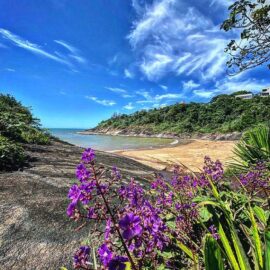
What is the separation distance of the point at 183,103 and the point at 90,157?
69454mm

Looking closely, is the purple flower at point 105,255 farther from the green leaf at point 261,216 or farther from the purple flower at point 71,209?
the green leaf at point 261,216

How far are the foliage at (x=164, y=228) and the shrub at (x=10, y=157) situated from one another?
2821 mm

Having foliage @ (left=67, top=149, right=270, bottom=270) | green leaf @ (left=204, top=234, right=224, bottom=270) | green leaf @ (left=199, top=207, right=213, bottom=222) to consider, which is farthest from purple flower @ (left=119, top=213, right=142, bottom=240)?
green leaf @ (left=199, top=207, right=213, bottom=222)

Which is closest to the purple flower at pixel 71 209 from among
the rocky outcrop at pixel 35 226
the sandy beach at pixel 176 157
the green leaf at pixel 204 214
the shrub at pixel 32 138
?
the green leaf at pixel 204 214

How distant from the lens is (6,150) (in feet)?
16.6

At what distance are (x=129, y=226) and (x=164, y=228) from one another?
70 centimetres

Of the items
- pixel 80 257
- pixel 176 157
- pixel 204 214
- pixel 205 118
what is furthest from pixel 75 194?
pixel 205 118

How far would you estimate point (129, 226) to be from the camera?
1001 mm

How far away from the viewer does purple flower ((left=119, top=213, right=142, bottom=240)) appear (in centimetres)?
98

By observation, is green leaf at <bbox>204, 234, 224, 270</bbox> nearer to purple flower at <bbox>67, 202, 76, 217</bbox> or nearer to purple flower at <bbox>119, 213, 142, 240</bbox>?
purple flower at <bbox>119, 213, 142, 240</bbox>

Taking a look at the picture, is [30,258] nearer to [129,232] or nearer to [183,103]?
[129,232]

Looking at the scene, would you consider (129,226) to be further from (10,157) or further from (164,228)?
(10,157)

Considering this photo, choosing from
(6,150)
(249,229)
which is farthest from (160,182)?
(6,150)

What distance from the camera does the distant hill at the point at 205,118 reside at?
43.8 m
